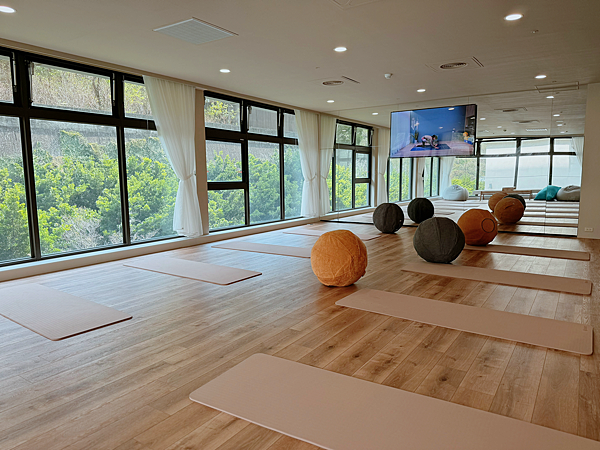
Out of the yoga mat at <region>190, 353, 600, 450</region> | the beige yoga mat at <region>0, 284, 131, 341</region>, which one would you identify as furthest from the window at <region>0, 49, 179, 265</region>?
the yoga mat at <region>190, 353, 600, 450</region>

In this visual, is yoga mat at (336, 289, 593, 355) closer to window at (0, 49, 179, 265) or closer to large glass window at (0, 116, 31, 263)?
window at (0, 49, 179, 265)

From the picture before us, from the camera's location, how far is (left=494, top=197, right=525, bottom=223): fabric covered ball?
768cm

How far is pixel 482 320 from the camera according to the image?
2984 mm

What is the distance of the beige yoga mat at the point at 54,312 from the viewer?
293 cm

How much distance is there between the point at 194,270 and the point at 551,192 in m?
6.33

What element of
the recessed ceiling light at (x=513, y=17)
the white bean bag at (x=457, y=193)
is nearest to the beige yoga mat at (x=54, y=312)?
the recessed ceiling light at (x=513, y=17)


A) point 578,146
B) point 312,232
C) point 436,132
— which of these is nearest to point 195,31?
point 312,232

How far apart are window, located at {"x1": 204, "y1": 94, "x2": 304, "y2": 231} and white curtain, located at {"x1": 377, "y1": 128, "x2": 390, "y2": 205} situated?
1798 millimetres

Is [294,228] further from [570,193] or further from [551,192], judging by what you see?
[570,193]


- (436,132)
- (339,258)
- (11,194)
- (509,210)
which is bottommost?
(339,258)

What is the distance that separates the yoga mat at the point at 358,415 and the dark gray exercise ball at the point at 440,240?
2.91 meters

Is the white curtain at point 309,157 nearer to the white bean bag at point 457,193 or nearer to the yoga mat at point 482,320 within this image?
the white bean bag at point 457,193

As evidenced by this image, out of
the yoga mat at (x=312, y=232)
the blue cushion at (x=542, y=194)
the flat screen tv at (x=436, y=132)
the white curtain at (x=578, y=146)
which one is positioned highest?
the flat screen tv at (x=436, y=132)

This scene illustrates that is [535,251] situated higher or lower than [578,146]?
lower
